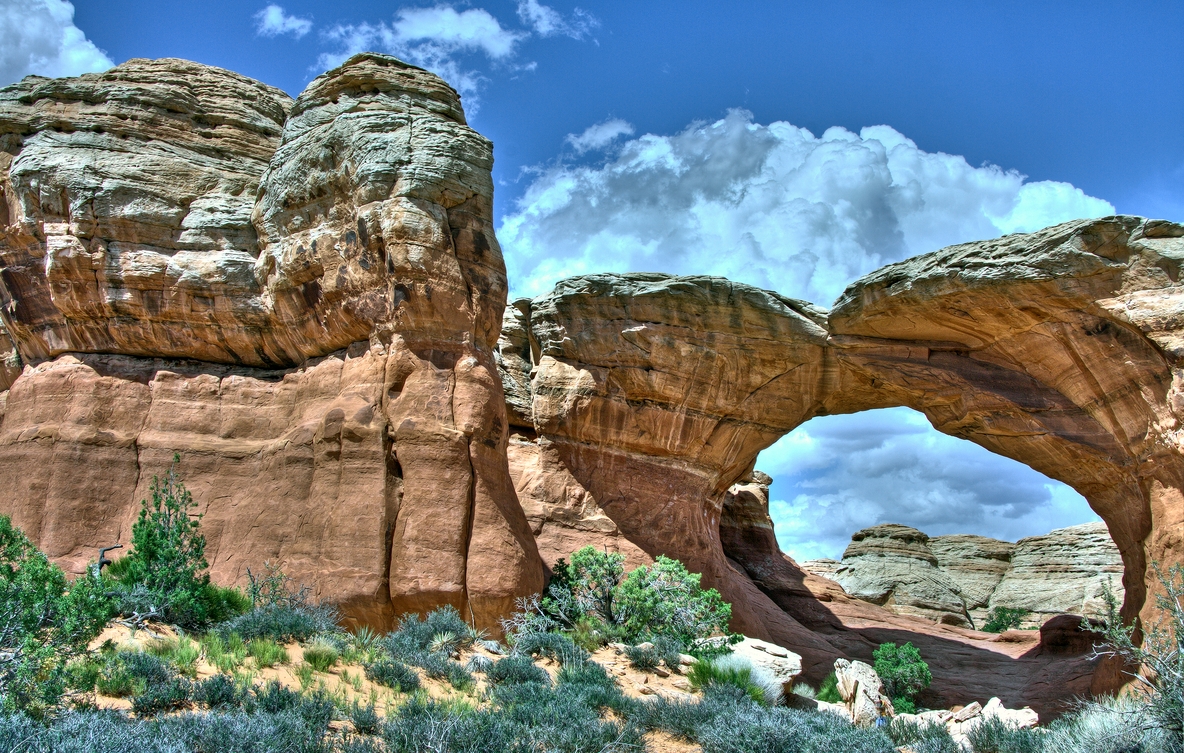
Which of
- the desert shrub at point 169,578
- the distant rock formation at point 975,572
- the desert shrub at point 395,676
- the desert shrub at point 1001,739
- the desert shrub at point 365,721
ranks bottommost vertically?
the desert shrub at point 365,721

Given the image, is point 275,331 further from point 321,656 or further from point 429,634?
point 321,656

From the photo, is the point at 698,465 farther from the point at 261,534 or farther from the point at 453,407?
the point at 261,534

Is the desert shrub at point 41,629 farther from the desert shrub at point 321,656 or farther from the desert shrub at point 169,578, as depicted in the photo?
the desert shrub at point 321,656

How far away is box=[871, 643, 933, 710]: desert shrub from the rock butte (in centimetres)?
169

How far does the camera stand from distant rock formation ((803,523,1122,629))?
126 ft

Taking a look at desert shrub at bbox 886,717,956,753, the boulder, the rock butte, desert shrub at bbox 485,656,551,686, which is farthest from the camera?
the rock butte

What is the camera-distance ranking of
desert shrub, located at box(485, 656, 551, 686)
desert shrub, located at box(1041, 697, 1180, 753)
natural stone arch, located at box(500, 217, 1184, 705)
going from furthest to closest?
natural stone arch, located at box(500, 217, 1184, 705)
desert shrub, located at box(485, 656, 551, 686)
desert shrub, located at box(1041, 697, 1180, 753)

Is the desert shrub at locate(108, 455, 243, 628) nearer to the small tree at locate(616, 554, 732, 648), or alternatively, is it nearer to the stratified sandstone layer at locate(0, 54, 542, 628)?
the stratified sandstone layer at locate(0, 54, 542, 628)

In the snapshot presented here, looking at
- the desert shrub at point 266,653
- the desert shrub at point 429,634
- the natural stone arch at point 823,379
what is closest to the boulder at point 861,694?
the desert shrub at point 429,634

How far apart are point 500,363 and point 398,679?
14021 millimetres

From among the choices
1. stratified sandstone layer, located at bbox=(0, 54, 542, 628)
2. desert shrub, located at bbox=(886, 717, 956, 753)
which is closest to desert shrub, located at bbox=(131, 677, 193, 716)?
stratified sandstone layer, located at bbox=(0, 54, 542, 628)

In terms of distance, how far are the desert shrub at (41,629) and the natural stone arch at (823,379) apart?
473 inches

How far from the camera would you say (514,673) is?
13094mm

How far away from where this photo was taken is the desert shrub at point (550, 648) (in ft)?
47.0
